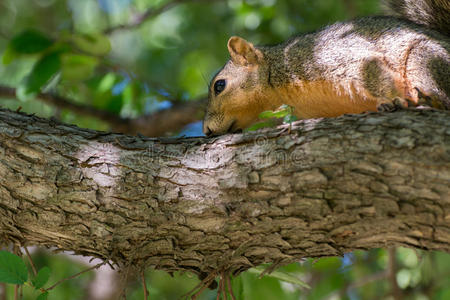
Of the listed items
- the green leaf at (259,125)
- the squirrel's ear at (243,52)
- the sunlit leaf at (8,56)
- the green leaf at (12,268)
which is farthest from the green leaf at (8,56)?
the green leaf at (12,268)

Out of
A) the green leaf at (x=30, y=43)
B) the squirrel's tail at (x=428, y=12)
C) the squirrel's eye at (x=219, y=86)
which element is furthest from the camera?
the green leaf at (x=30, y=43)

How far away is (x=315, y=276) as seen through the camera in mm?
4242

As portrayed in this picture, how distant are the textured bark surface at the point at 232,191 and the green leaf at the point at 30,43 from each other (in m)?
1.13

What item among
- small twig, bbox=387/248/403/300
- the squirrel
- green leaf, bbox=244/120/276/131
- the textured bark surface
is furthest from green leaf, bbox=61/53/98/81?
small twig, bbox=387/248/403/300

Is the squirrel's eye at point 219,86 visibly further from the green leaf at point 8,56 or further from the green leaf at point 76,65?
the green leaf at point 8,56

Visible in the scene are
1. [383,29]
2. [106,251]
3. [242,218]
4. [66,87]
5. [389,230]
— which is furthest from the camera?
[66,87]

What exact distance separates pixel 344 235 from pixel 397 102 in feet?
1.90

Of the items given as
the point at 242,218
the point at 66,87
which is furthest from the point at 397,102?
the point at 66,87

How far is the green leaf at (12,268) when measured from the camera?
5.58ft

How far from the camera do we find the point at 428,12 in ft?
8.84

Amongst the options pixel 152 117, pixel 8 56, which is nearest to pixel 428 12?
pixel 152 117

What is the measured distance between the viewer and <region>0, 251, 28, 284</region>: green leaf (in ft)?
5.58

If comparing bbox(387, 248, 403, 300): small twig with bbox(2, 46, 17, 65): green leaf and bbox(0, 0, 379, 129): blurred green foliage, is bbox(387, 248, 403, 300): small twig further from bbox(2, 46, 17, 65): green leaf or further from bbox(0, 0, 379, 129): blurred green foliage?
bbox(2, 46, 17, 65): green leaf

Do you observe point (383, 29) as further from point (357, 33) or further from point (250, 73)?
point (250, 73)
